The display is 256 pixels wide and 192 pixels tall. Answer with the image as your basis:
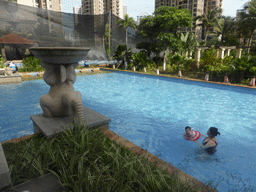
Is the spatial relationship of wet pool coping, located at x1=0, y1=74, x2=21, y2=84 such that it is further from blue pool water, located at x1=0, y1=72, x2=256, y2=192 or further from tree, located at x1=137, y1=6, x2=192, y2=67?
tree, located at x1=137, y1=6, x2=192, y2=67

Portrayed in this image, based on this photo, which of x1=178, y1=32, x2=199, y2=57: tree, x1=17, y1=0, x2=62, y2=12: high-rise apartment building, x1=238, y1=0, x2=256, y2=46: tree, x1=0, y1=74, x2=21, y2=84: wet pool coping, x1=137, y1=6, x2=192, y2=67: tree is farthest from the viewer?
x1=17, y1=0, x2=62, y2=12: high-rise apartment building

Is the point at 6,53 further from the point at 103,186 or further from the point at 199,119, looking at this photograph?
the point at 103,186

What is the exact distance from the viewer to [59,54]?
11.6 ft

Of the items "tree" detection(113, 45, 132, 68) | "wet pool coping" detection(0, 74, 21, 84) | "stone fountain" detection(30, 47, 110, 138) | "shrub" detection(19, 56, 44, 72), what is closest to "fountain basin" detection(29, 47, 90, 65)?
"stone fountain" detection(30, 47, 110, 138)

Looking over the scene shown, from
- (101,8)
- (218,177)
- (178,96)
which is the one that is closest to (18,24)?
(178,96)

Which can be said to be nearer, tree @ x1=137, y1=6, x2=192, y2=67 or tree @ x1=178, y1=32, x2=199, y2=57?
tree @ x1=137, y1=6, x2=192, y2=67

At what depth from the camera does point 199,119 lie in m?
6.59

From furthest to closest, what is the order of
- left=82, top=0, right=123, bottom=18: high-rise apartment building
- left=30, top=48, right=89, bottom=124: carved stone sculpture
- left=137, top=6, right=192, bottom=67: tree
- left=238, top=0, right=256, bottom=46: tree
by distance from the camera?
left=82, top=0, right=123, bottom=18: high-rise apartment building
left=238, top=0, right=256, bottom=46: tree
left=137, top=6, right=192, bottom=67: tree
left=30, top=48, right=89, bottom=124: carved stone sculpture

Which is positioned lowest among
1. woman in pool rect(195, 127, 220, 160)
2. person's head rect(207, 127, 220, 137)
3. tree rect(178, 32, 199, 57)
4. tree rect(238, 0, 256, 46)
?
woman in pool rect(195, 127, 220, 160)

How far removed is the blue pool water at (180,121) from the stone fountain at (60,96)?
5.64 ft

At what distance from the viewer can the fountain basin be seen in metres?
3.48

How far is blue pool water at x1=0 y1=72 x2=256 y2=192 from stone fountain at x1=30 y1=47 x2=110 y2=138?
1.72 metres

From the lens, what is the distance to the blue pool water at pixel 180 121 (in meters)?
3.80

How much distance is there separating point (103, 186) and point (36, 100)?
7.91 m
